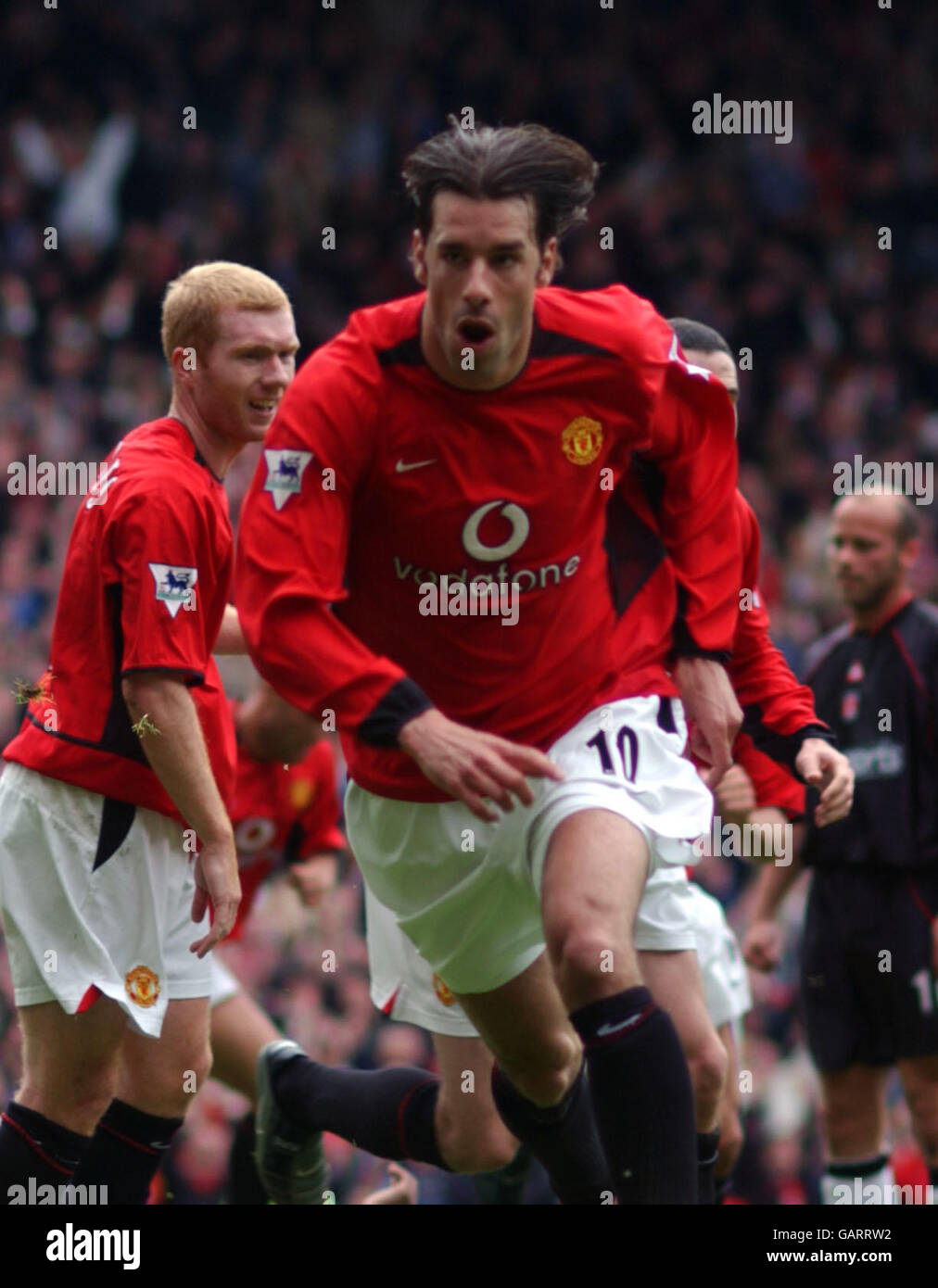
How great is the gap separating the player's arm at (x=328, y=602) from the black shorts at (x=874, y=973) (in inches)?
128

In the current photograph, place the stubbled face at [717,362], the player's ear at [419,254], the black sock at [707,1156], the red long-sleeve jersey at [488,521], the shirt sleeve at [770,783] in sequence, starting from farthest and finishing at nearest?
the stubbled face at [717,362] → the shirt sleeve at [770,783] → the black sock at [707,1156] → the player's ear at [419,254] → the red long-sleeve jersey at [488,521]

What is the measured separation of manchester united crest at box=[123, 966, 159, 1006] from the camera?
4.10 metres

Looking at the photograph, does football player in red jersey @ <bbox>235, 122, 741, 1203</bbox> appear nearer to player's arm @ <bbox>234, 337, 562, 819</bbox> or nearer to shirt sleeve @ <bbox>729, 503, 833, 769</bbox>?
player's arm @ <bbox>234, 337, 562, 819</bbox>

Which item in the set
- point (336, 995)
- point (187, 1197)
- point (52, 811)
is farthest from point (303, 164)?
point (52, 811)

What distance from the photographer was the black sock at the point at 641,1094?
133 inches

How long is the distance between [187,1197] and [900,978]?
285 centimetres

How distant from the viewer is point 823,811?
4.23 metres

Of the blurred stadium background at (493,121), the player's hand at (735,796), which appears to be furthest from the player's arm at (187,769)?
the blurred stadium background at (493,121)

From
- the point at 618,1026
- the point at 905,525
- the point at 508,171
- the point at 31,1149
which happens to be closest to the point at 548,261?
the point at 508,171

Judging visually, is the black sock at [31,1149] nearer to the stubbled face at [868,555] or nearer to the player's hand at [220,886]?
the player's hand at [220,886]

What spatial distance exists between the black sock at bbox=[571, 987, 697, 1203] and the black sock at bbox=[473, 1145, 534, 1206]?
2120 millimetres

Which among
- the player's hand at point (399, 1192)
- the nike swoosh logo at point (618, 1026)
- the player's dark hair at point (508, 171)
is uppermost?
the player's dark hair at point (508, 171)

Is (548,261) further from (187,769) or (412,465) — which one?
(187,769)

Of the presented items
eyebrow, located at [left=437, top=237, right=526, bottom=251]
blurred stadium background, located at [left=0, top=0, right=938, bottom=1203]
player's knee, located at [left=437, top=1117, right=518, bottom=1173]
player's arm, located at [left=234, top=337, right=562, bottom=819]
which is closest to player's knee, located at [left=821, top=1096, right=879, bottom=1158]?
player's knee, located at [left=437, top=1117, right=518, bottom=1173]
